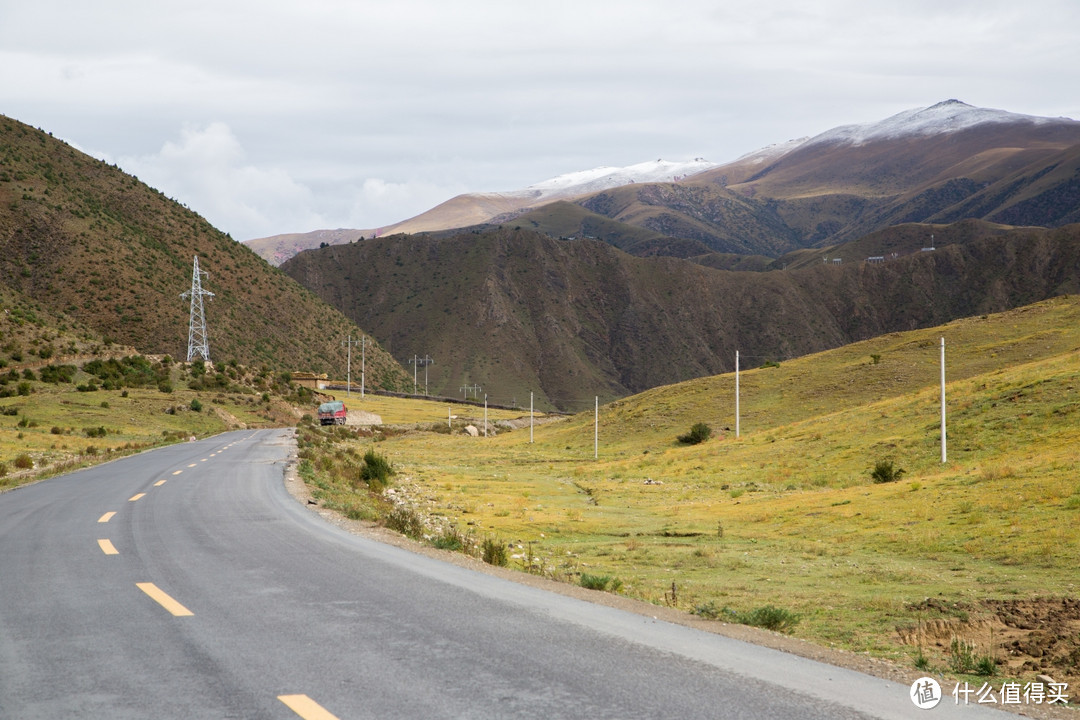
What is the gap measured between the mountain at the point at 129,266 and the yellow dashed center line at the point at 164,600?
94.4 m

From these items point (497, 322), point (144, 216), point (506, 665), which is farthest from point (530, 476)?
point (497, 322)

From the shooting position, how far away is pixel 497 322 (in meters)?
176

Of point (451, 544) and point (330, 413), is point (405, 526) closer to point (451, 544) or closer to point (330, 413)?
point (451, 544)

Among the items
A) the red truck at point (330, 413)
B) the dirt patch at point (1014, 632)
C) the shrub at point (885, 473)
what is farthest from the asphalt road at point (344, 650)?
the red truck at point (330, 413)

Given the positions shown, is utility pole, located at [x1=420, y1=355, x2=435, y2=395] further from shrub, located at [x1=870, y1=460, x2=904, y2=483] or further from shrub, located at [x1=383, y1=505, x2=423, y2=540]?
shrub, located at [x1=383, y1=505, x2=423, y2=540]

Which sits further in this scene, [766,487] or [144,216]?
[144,216]

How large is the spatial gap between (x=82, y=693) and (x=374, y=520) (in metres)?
12.4

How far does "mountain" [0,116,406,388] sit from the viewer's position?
10031 centimetres

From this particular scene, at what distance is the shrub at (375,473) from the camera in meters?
31.5

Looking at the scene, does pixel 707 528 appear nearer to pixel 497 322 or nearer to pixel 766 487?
pixel 766 487

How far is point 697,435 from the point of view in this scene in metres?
57.2

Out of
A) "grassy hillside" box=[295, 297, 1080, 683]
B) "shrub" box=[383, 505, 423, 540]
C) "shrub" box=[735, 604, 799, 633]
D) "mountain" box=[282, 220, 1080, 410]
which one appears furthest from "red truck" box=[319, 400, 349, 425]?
"mountain" box=[282, 220, 1080, 410]

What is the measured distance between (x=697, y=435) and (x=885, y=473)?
2554cm

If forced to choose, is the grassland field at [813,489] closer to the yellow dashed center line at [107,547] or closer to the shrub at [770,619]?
the shrub at [770,619]
